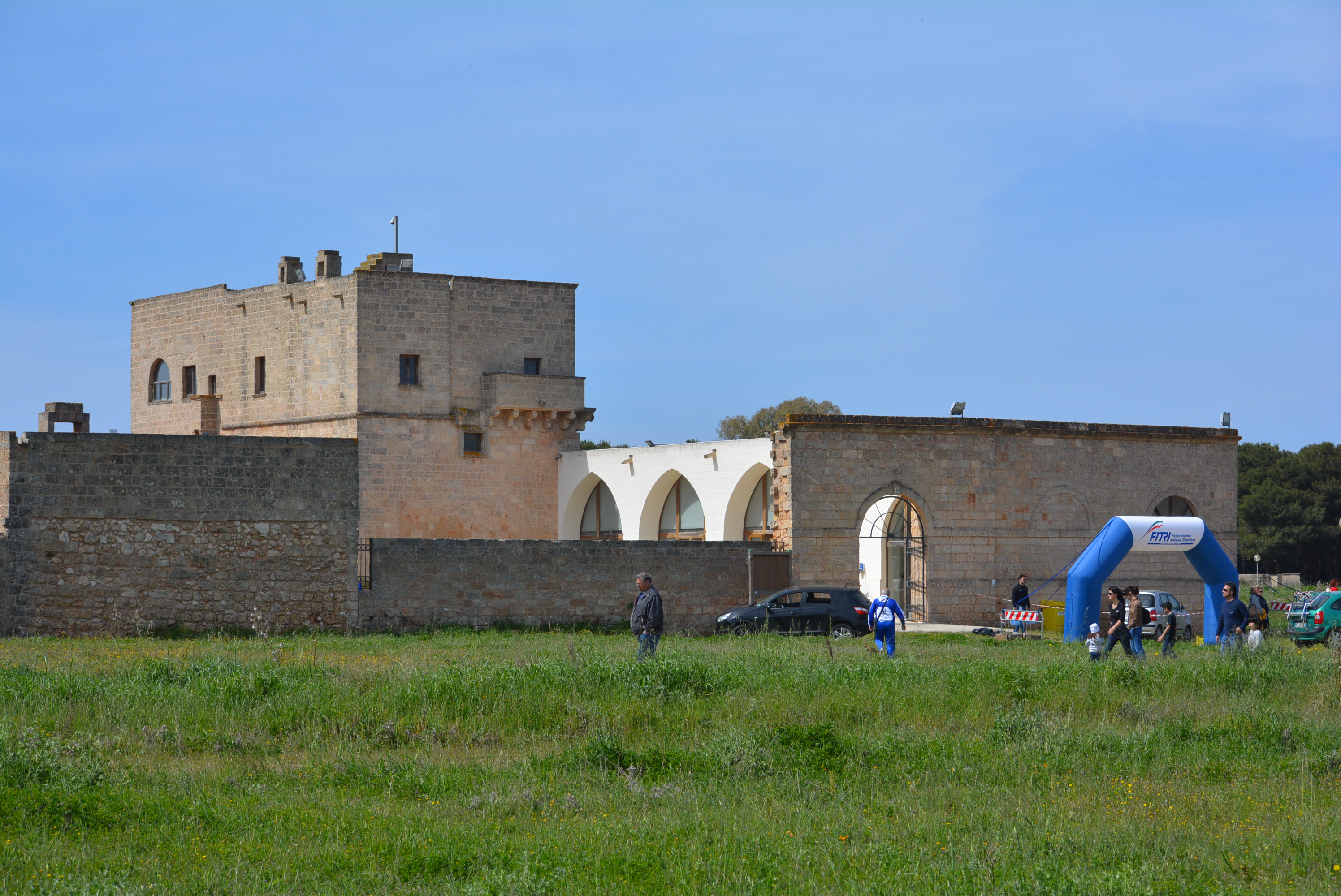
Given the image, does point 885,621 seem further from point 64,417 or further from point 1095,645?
point 64,417

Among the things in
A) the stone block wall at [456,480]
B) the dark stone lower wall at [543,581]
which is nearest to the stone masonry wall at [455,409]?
the stone block wall at [456,480]

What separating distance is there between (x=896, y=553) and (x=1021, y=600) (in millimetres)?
6379

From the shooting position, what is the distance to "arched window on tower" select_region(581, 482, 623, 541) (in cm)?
3822

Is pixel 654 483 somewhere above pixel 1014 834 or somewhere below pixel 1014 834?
above

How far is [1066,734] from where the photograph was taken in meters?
11.0

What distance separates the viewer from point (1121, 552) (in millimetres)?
23172

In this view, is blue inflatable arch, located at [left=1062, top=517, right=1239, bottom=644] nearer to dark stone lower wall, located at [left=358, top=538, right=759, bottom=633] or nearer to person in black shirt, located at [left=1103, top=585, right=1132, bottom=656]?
person in black shirt, located at [left=1103, top=585, right=1132, bottom=656]

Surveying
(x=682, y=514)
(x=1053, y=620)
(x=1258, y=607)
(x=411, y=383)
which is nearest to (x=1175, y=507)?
(x=1053, y=620)

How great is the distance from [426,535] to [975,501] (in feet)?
50.5

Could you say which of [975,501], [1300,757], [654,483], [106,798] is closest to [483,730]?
[106,798]

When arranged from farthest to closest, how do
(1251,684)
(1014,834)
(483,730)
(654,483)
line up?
(654,483)
(1251,684)
(483,730)
(1014,834)

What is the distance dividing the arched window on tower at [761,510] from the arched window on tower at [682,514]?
4.76 feet

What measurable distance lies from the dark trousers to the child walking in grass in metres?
0.10

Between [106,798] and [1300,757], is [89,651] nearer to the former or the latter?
[106,798]
